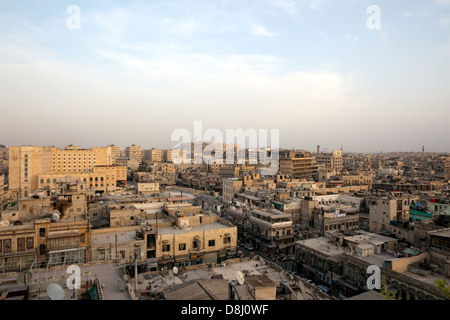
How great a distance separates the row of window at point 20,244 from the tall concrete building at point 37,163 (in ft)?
128

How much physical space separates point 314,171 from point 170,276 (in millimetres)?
67377

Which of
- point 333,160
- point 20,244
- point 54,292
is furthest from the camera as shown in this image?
point 333,160

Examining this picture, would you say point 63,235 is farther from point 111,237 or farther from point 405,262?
point 405,262

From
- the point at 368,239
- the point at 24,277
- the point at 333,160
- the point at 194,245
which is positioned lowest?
the point at 194,245

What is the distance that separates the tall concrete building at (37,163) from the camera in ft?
189

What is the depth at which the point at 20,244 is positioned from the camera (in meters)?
16.1

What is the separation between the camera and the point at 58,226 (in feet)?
56.1

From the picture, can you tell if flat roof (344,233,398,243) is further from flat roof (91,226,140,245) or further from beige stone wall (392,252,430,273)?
flat roof (91,226,140,245)

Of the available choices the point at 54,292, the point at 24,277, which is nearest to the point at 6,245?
the point at 24,277

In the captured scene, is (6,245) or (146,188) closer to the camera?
(6,245)

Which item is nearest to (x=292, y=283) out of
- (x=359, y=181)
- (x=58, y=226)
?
(x=58, y=226)

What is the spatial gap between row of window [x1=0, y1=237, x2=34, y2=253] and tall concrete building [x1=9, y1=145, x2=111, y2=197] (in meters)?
39.1

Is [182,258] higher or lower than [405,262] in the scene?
lower

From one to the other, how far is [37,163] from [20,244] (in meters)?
52.8
